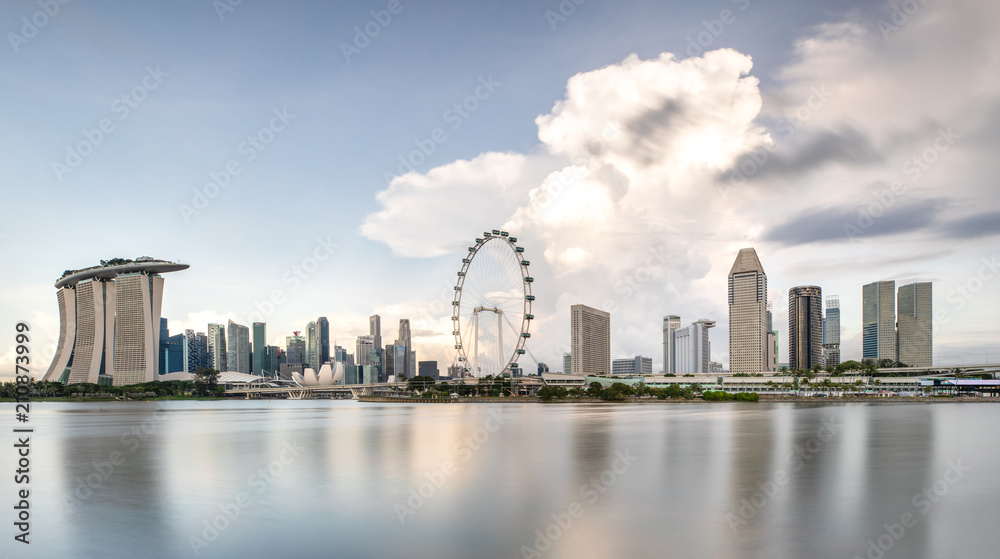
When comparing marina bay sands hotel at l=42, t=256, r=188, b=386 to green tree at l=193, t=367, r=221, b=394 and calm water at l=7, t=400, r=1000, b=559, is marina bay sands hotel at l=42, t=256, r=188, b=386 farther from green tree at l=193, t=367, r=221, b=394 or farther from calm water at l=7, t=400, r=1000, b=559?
calm water at l=7, t=400, r=1000, b=559

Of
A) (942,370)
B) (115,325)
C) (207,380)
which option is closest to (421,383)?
(207,380)

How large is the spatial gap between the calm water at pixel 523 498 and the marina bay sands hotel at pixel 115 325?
14597cm

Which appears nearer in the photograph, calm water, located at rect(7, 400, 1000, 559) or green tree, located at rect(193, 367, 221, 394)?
calm water, located at rect(7, 400, 1000, 559)

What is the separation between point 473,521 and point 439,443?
23436 millimetres

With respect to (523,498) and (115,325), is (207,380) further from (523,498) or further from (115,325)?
(523,498)

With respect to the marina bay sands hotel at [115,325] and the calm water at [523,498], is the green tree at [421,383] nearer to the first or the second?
the marina bay sands hotel at [115,325]

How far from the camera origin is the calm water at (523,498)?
1744 centimetres

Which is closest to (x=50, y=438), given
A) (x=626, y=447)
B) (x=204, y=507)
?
(x=204, y=507)

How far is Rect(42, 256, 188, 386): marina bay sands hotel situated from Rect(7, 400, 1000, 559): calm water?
479 ft

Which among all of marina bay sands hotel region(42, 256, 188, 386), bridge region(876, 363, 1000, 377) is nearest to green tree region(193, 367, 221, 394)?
marina bay sands hotel region(42, 256, 188, 386)

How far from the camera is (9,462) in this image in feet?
120

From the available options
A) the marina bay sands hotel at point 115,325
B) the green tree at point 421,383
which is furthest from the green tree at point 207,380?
the green tree at point 421,383

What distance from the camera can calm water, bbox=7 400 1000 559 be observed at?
17438mm

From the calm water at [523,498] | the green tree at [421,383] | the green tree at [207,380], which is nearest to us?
the calm water at [523,498]
